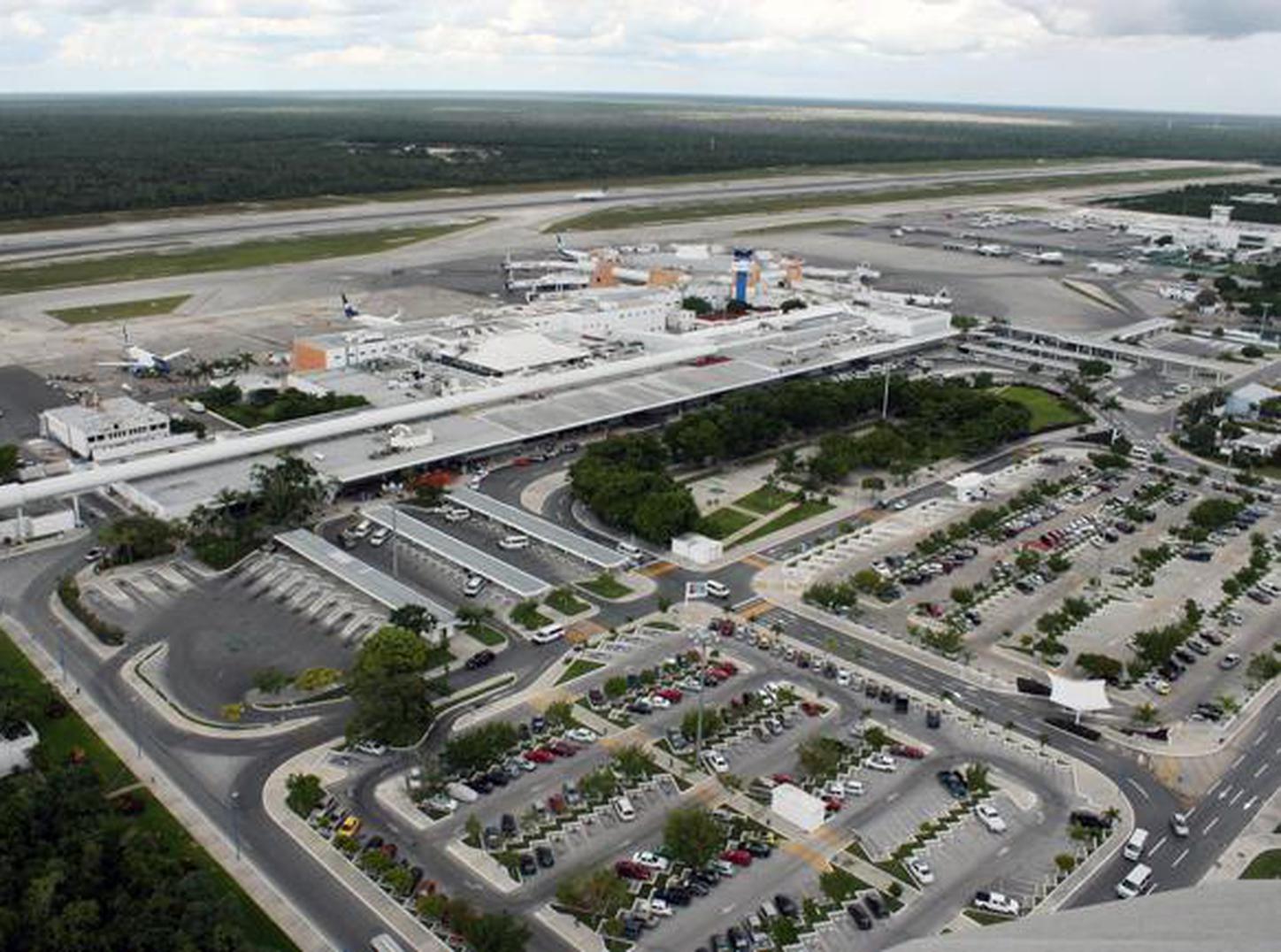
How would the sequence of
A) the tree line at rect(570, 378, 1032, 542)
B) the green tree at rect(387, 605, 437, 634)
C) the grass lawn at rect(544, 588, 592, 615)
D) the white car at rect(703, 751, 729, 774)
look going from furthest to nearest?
1. the tree line at rect(570, 378, 1032, 542)
2. the grass lawn at rect(544, 588, 592, 615)
3. the green tree at rect(387, 605, 437, 634)
4. the white car at rect(703, 751, 729, 774)

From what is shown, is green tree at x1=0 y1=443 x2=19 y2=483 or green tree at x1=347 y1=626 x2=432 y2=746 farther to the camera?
green tree at x1=0 y1=443 x2=19 y2=483

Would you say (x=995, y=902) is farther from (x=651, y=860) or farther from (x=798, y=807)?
(x=651, y=860)

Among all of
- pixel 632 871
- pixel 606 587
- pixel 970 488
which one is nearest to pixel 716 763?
pixel 632 871

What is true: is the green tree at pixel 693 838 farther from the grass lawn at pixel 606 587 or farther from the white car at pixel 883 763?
the grass lawn at pixel 606 587

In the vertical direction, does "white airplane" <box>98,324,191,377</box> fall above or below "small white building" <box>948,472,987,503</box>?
above

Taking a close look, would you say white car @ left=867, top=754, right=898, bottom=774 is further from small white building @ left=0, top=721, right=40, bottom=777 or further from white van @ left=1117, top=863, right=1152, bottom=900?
small white building @ left=0, top=721, right=40, bottom=777

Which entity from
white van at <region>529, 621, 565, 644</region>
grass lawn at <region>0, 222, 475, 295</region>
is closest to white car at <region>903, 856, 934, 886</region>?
white van at <region>529, 621, 565, 644</region>

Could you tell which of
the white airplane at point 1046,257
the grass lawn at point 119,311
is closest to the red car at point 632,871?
the grass lawn at point 119,311
